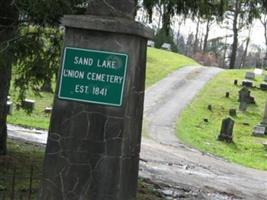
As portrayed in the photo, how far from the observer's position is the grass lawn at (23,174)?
8.00 meters

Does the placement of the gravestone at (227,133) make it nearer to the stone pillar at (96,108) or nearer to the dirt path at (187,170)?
the dirt path at (187,170)

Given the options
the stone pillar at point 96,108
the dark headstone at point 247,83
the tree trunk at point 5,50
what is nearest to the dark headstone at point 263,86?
the dark headstone at point 247,83

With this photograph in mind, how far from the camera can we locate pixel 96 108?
5.51m

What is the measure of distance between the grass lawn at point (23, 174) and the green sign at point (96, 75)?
1811 millimetres

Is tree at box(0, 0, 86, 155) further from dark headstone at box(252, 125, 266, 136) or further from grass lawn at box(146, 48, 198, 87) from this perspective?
grass lawn at box(146, 48, 198, 87)

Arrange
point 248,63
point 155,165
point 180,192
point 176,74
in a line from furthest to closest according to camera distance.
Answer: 1. point 248,63
2. point 176,74
3. point 155,165
4. point 180,192

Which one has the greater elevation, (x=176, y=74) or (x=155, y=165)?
(x=176, y=74)

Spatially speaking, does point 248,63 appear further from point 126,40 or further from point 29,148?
point 126,40

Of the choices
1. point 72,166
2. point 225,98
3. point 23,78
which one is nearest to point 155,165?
point 23,78

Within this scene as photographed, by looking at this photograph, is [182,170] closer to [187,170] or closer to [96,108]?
[187,170]

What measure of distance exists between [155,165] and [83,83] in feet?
29.7

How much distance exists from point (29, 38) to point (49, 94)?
19.2m

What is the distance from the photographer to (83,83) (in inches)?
215

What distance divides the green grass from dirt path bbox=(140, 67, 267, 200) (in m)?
0.73
